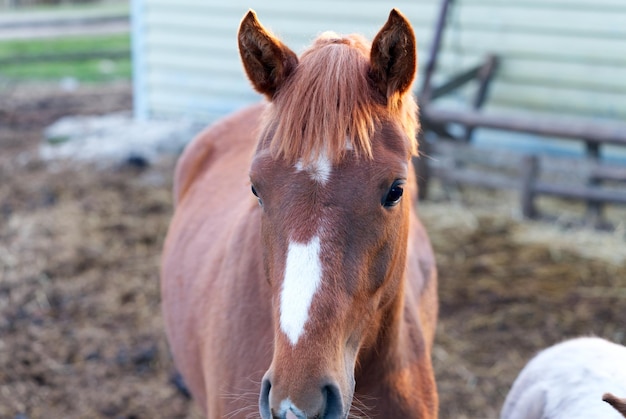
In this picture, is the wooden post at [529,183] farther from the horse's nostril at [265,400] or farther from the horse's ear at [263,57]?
the horse's nostril at [265,400]

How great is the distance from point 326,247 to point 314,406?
40 cm

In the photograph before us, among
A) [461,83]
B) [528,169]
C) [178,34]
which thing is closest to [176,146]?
[178,34]

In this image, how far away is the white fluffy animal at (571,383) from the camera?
263 centimetres

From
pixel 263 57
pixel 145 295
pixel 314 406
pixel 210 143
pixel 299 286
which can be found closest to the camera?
pixel 314 406

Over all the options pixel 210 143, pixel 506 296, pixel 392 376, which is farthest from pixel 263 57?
pixel 506 296

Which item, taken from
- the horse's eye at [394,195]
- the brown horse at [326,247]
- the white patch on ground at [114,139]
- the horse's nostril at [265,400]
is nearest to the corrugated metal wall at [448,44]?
the white patch on ground at [114,139]

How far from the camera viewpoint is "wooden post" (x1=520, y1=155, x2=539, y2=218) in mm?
6320

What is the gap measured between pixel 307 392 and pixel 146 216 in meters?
5.15

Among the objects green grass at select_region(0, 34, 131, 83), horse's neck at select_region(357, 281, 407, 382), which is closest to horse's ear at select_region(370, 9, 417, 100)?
horse's neck at select_region(357, 281, 407, 382)

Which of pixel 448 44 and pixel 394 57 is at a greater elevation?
pixel 394 57

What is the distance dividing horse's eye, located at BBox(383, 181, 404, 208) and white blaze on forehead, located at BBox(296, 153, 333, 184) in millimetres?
182

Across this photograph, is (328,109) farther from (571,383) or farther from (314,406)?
(571,383)

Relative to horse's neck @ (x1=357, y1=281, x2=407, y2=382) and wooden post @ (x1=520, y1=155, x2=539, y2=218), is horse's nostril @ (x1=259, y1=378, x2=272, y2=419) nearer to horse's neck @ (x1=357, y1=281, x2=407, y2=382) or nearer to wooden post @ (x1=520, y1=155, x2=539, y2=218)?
horse's neck @ (x1=357, y1=281, x2=407, y2=382)

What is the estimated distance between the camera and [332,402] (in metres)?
1.76
